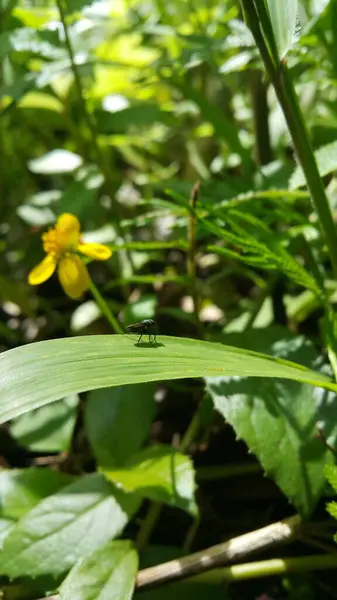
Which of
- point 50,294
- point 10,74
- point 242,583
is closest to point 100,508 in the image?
point 242,583

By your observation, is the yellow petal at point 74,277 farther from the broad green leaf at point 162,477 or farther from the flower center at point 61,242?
the broad green leaf at point 162,477

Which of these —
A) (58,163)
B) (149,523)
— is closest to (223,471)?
(149,523)

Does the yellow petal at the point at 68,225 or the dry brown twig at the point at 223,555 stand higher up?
the yellow petal at the point at 68,225

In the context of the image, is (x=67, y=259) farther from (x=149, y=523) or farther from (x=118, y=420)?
(x=149, y=523)

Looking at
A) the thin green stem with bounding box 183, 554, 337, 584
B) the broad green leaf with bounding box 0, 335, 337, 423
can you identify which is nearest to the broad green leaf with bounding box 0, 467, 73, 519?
the thin green stem with bounding box 183, 554, 337, 584

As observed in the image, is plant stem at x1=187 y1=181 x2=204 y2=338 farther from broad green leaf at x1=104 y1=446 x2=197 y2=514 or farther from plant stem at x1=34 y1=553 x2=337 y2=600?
plant stem at x1=34 y1=553 x2=337 y2=600

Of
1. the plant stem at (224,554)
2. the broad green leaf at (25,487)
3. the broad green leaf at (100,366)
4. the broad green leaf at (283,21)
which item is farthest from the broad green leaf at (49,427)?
the broad green leaf at (283,21)

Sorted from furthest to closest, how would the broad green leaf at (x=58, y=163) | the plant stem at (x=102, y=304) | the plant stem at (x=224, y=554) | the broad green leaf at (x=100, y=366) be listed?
the broad green leaf at (x=58, y=163) < the plant stem at (x=102, y=304) < the plant stem at (x=224, y=554) < the broad green leaf at (x=100, y=366)
